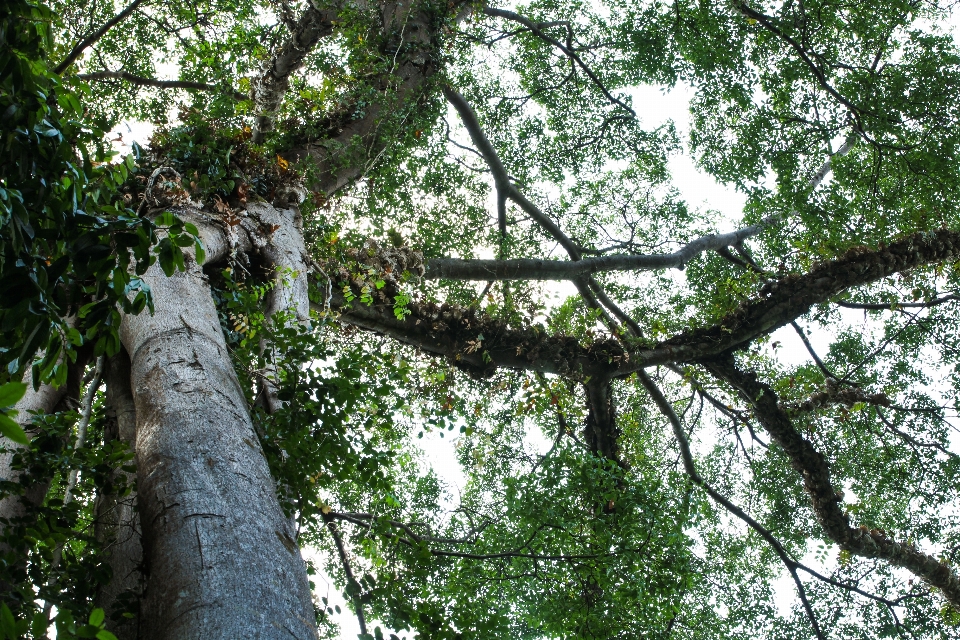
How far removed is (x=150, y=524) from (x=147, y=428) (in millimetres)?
432

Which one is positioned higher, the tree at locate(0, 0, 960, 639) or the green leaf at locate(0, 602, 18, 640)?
the tree at locate(0, 0, 960, 639)

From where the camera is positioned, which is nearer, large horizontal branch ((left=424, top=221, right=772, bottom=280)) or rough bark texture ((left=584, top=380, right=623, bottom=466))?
large horizontal branch ((left=424, top=221, right=772, bottom=280))

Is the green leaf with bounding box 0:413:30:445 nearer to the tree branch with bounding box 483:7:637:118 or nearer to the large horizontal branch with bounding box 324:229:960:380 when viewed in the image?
the large horizontal branch with bounding box 324:229:960:380

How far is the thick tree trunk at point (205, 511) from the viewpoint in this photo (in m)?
1.63

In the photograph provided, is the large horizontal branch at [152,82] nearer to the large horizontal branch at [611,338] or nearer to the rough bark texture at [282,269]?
the rough bark texture at [282,269]

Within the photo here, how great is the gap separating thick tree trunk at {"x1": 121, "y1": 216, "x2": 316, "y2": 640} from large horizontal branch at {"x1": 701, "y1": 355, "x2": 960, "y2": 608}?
18.8 ft

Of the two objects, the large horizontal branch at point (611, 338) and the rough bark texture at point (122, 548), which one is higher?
the large horizontal branch at point (611, 338)

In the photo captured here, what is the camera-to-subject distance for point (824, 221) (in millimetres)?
6746

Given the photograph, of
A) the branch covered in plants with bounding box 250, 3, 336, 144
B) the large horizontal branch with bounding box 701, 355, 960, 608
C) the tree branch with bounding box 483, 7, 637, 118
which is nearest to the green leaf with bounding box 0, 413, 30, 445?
the branch covered in plants with bounding box 250, 3, 336, 144

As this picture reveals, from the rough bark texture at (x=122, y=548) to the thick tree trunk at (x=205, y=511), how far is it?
0.18 m

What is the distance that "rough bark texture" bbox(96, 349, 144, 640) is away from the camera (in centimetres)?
213

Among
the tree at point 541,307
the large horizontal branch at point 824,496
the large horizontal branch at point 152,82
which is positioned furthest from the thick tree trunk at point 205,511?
the large horizontal branch at point 824,496

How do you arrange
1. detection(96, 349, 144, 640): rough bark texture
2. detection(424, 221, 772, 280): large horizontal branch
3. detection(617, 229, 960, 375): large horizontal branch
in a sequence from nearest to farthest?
detection(96, 349, 144, 640): rough bark texture → detection(424, 221, 772, 280): large horizontal branch → detection(617, 229, 960, 375): large horizontal branch

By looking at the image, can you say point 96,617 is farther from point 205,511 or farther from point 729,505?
point 729,505
